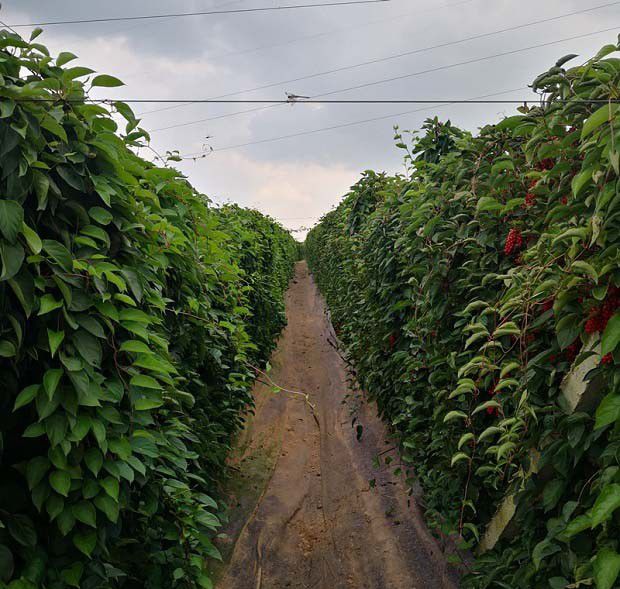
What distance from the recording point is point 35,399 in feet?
5.35

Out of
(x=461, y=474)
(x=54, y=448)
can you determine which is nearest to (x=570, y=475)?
(x=461, y=474)

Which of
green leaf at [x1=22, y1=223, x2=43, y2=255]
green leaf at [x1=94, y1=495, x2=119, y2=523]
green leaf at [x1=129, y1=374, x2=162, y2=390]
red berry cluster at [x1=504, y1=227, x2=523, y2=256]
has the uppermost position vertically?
green leaf at [x1=22, y1=223, x2=43, y2=255]

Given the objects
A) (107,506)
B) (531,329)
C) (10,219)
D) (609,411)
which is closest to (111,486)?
(107,506)

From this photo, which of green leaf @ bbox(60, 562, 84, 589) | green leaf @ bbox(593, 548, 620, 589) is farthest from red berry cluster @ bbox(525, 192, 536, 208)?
green leaf @ bbox(60, 562, 84, 589)

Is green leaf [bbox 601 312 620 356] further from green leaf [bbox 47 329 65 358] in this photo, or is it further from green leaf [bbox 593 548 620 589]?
green leaf [bbox 47 329 65 358]

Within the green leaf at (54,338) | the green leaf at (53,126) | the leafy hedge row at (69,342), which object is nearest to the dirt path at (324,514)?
the leafy hedge row at (69,342)

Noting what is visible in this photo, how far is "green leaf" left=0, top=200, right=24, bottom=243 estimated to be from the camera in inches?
57.6

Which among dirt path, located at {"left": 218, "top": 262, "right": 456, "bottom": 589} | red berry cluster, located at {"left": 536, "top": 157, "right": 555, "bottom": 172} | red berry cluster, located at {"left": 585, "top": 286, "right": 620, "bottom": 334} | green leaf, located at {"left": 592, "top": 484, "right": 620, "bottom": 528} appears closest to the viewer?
green leaf, located at {"left": 592, "top": 484, "right": 620, "bottom": 528}

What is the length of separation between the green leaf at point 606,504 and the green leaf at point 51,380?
168cm

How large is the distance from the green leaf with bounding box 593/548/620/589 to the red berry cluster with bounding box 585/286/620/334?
27.2 inches

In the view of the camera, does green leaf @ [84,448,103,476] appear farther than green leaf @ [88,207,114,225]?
No

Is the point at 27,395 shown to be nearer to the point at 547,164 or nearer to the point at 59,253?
the point at 59,253

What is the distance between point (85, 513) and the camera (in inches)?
65.1

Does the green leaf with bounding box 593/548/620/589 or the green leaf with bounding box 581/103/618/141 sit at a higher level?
the green leaf with bounding box 581/103/618/141
